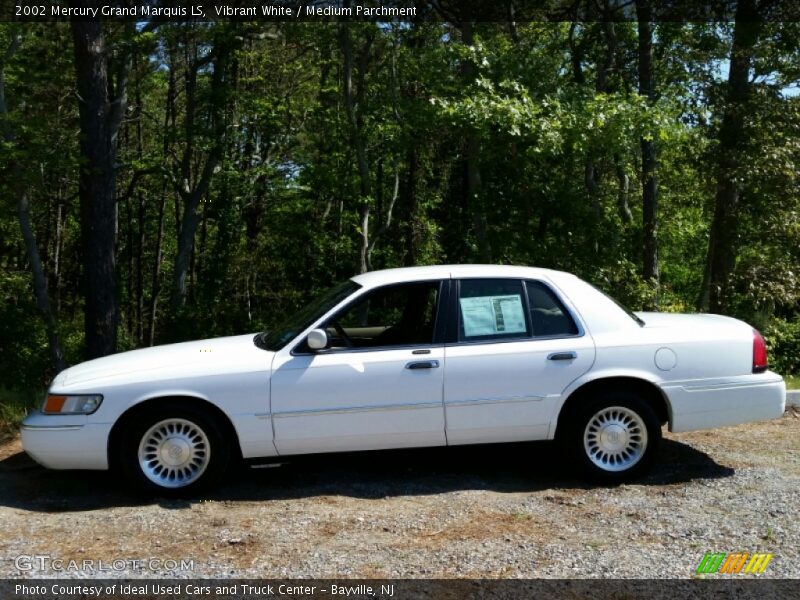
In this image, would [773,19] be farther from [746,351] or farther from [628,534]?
[628,534]

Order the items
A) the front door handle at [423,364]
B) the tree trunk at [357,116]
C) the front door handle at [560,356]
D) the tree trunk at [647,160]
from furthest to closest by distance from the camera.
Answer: the tree trunk at [357,116] → the tree trunk at [647,160] → the front door handle at [560,356] → the front door handle at [423,364]

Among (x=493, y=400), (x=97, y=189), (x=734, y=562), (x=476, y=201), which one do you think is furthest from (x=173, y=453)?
(x=97, y=189)

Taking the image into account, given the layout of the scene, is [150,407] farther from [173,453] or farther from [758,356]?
[758,356]

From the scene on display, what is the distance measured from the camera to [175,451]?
576cm

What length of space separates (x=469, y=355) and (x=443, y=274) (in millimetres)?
692

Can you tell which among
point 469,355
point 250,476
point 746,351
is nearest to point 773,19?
point 746,351

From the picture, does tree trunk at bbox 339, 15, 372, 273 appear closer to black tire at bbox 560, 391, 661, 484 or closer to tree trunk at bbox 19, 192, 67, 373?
tree trunk at bbox 19, 192, 67, 373

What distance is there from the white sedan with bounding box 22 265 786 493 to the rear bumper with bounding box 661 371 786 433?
1cm

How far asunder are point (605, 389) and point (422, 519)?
5.68 ft

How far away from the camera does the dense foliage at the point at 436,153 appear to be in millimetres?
11438

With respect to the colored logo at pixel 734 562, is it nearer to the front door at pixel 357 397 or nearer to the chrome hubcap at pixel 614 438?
the chrome hubcap at pixel 614 438

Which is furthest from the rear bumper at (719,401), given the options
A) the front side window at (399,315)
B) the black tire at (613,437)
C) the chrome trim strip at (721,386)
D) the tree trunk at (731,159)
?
the tree trunk at (731,159)

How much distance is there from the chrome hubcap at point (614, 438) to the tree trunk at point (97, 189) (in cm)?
788

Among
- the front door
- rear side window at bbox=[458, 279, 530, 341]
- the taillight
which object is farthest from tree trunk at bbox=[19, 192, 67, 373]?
the taillight
